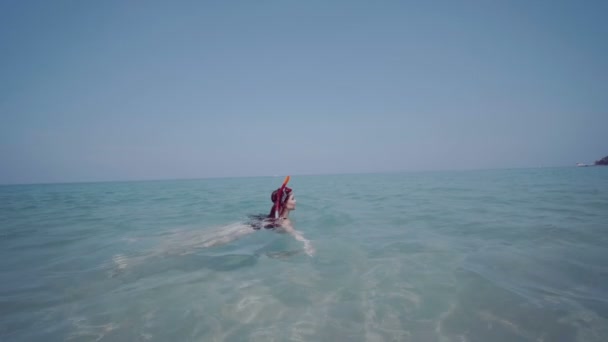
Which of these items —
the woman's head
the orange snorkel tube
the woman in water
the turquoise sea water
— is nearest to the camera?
the turquoise sea water

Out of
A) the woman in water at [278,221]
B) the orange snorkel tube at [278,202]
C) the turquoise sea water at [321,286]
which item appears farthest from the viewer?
the orange snorkel tube at [278,202]

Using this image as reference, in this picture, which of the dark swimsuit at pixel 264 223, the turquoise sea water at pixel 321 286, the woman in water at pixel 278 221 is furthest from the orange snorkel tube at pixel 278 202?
the turquoise sea water at pixel 321 286

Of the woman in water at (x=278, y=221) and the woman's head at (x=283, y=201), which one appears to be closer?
the woman in water at (x=278, y=221)

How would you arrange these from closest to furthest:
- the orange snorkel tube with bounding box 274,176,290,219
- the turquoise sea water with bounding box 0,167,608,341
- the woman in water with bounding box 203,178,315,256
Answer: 1. the turquoise sea water with bounding box 0,167,608,341
2. the woman in water with bounding box 203,178,315,256
3. the orange snorkel tube with bounding box 274,176,290,219

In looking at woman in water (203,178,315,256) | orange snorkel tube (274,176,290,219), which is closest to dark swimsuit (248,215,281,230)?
woman in water (203,178,315,256)

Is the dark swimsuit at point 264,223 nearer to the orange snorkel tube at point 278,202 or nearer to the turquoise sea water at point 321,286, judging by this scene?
the orange snorkel tube at point 278,202

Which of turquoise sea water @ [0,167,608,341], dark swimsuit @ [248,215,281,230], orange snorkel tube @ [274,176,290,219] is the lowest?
turquoise sea water @ [0,167,608,341]

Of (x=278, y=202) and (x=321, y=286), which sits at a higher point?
(x=278, y=202)

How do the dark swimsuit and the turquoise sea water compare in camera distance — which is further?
the dark swimsuit

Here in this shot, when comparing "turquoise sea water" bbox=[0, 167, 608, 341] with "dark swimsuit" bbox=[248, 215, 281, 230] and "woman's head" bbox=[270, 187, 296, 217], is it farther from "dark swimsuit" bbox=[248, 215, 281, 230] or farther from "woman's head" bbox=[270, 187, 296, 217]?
"woman's head" bbox=[270, 187, 296, 217]

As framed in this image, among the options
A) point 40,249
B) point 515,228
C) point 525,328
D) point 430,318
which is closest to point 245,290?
point 430,318

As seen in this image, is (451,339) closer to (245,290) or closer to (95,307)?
(245,290)

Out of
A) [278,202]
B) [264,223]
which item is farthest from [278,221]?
[278,202]

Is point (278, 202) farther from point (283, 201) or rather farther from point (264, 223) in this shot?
point (264, 223)
